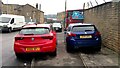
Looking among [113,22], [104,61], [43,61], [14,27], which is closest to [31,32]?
[43,61]

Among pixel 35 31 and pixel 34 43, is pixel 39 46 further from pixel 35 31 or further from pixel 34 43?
pixel 35 31

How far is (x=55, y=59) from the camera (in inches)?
397

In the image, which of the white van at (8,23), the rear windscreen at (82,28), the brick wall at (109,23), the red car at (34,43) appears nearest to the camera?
the red car at (34,43)

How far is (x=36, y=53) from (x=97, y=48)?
11.4ft

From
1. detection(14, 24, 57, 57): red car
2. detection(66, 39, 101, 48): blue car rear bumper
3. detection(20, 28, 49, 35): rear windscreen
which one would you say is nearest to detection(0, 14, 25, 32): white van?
detection(66, 39, 101, 48): blue car rear bumper

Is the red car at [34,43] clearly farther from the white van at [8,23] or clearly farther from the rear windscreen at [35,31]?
the white van at [8,23]

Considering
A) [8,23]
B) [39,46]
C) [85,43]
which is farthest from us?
[8,23]

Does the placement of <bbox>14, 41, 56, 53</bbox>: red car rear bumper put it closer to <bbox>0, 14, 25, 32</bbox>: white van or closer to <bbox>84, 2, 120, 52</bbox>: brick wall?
<bbox>84, 2, 120, 52</bbox>: brick wall

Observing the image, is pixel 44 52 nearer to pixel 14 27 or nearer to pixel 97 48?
pixel 97 48

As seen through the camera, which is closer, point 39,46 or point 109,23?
point 39,46

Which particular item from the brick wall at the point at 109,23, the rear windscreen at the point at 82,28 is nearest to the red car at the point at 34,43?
the rear windscreen at the point at 82,28

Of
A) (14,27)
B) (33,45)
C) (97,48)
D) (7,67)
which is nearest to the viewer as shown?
(7,67)

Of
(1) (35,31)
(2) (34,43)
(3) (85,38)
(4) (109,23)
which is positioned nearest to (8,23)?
(4) (109,23)

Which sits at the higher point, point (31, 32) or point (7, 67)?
point (31, 32)
